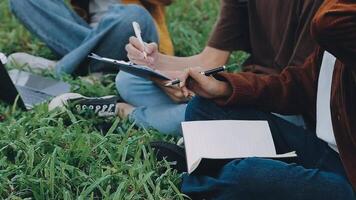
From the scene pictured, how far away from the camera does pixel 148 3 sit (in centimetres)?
356

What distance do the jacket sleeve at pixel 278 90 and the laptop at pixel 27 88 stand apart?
866 mm

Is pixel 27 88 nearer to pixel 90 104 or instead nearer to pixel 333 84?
pixel 90 104

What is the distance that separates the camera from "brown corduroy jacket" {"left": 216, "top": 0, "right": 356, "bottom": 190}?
1931mm

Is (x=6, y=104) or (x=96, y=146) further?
(x=6, y=104)

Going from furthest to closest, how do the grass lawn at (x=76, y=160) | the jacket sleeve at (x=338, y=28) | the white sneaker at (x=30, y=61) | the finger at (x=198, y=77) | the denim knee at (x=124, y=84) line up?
the white sneaker at (x=30, y=61)
the denim knee at (x=124, y=84)
the finger at (x=198, y=77)
the grass lawn at (x=76, y=160)
the jacket sleeve at (x=338, y=28)

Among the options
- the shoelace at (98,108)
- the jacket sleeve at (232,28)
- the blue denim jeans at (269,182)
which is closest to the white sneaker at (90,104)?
the shoelace at (98,108)

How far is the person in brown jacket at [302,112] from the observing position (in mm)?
1979

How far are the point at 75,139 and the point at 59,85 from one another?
707mm

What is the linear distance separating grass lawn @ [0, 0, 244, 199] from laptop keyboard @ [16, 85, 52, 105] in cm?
14

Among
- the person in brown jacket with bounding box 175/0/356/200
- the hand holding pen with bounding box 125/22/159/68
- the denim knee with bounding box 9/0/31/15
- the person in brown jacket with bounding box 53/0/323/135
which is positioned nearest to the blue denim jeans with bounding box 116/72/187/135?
the person in brown jacket with bounding box 53/0/323/135

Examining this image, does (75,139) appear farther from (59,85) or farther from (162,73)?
(59,85)

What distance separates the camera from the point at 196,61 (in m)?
2.92

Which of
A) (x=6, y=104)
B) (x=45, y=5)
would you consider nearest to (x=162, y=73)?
(x=6, y=104)

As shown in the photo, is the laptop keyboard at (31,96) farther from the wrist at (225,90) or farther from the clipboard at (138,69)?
the wrist at (225,90)
